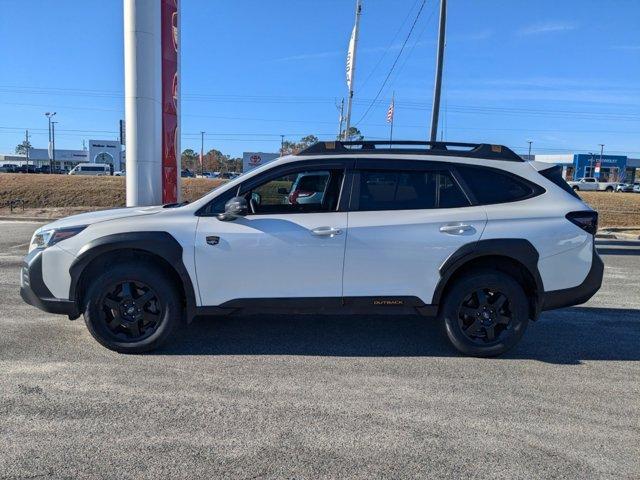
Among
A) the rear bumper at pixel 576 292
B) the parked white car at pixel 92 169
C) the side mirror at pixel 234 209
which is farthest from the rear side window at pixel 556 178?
the parked white car at pixel 92 169

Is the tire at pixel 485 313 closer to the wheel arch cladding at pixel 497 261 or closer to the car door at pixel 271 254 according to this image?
the wheel arch cladding at pixel 497 261

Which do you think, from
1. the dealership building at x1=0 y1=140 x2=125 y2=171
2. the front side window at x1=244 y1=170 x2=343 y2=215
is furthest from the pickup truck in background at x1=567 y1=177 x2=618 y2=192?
the front side window at x1=244 y1=170 x2=343 y2=215

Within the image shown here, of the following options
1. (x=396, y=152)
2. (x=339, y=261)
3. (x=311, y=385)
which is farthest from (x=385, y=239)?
(x=311, y=385)

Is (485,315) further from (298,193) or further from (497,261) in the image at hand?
(298,193)

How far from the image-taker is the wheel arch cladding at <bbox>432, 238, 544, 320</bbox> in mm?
4621

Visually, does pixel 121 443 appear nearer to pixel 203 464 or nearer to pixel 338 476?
pixel 203 464

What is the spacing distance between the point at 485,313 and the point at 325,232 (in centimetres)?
164

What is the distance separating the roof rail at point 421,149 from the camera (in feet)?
16.2

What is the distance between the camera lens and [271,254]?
14.9ft

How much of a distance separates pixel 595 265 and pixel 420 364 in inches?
72.3

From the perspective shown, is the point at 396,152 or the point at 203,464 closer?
the point at 203,464

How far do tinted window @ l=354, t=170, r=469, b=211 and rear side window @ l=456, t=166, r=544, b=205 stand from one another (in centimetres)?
14

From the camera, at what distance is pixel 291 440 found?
3.31m

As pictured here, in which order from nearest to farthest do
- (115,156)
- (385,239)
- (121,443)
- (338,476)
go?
(338,476) < (121,443) < (385,239) < (115,156)
